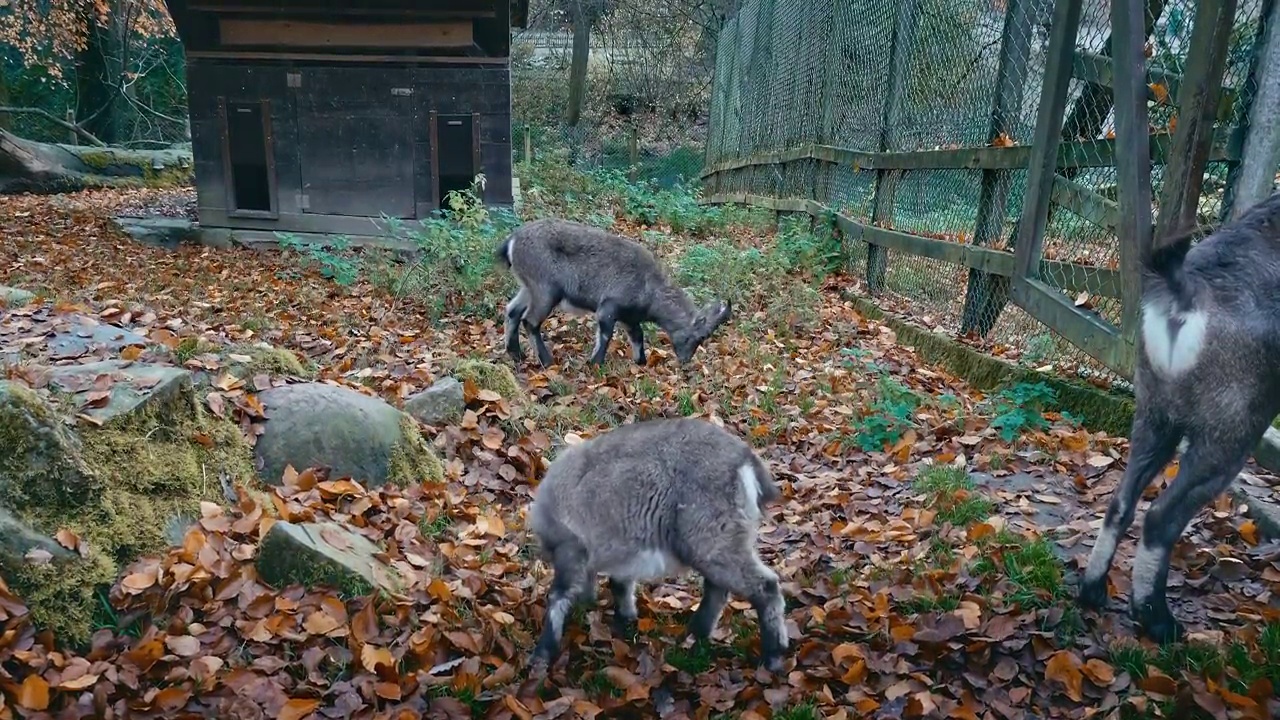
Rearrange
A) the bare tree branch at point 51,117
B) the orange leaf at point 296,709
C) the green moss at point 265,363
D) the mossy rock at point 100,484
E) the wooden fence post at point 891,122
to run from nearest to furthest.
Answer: the orange leaf at point 296,709 → the mossy rock at point 100,484 → the green moss at point 265,363 → the wooden fence post at point 891,122 → the bare tree branch at point 51,117

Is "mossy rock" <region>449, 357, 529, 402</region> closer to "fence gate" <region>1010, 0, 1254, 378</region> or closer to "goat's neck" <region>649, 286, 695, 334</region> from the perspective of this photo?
"goat's neck" <region>649, 286, 695, 334</region>

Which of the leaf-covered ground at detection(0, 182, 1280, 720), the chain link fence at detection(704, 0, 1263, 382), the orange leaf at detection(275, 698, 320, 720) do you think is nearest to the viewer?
the orange leaf at detection(275, 698, 320, 720)

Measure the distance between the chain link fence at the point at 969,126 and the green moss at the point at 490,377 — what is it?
133 inches

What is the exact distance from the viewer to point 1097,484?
452cm

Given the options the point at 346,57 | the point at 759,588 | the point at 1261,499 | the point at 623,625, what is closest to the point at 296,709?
the point at 623,625

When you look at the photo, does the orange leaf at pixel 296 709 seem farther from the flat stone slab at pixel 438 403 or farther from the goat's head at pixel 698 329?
the goat's head at pixel 698 329

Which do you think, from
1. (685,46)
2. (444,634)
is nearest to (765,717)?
(444,634)

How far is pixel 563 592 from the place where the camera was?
3.33 meters

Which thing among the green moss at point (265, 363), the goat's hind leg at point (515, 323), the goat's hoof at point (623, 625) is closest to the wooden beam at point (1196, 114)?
the goat's hoof at point (623, 625)

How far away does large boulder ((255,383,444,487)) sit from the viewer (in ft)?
14.1

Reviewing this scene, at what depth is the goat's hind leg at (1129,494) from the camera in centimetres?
339

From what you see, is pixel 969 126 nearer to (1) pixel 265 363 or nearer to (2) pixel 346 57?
(1) pixel 265 363

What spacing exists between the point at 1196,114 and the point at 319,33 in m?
10.1

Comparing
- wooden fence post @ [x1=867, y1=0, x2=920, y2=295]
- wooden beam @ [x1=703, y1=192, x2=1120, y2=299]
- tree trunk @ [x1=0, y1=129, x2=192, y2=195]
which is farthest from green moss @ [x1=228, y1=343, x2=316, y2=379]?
tree trunk @ [x1=0, y1=129, x2=192, y2=195]
